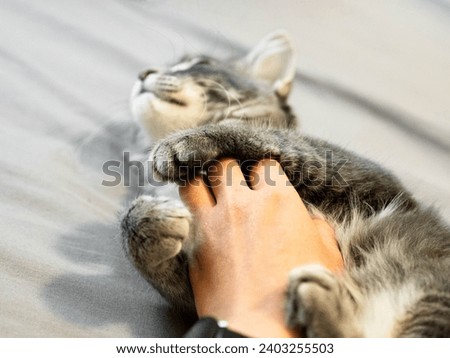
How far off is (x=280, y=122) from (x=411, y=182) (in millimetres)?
453

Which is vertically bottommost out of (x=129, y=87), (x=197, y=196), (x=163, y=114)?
(x=129, y=87)

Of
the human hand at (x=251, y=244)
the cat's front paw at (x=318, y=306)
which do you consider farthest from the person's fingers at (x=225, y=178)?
the cat's front paw at (x=318, y=306)

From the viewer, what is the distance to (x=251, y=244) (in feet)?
3.71

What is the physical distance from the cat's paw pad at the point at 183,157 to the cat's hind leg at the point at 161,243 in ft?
0.20

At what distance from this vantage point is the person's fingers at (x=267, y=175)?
1.27 m

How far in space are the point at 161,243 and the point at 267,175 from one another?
0.97 ft

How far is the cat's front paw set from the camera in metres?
0.97

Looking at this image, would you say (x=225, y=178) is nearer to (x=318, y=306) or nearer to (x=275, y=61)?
(x=318, y=306)

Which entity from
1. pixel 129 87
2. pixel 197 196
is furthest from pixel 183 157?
pixel 129 87

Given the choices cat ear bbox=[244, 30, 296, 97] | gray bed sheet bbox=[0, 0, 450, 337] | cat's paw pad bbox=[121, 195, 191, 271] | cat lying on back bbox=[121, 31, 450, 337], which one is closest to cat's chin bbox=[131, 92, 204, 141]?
cat lying on back bbox=[121, 31, 450, 337]

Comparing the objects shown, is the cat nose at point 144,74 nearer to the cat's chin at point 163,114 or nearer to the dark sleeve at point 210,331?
the cat's chin at point 163,114

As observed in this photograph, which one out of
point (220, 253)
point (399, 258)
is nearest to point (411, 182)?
point (399, 258)

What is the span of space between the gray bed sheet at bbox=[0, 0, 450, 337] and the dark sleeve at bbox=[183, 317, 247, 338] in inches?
12.3

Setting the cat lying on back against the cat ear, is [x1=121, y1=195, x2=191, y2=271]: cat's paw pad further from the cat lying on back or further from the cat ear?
the cat ear
